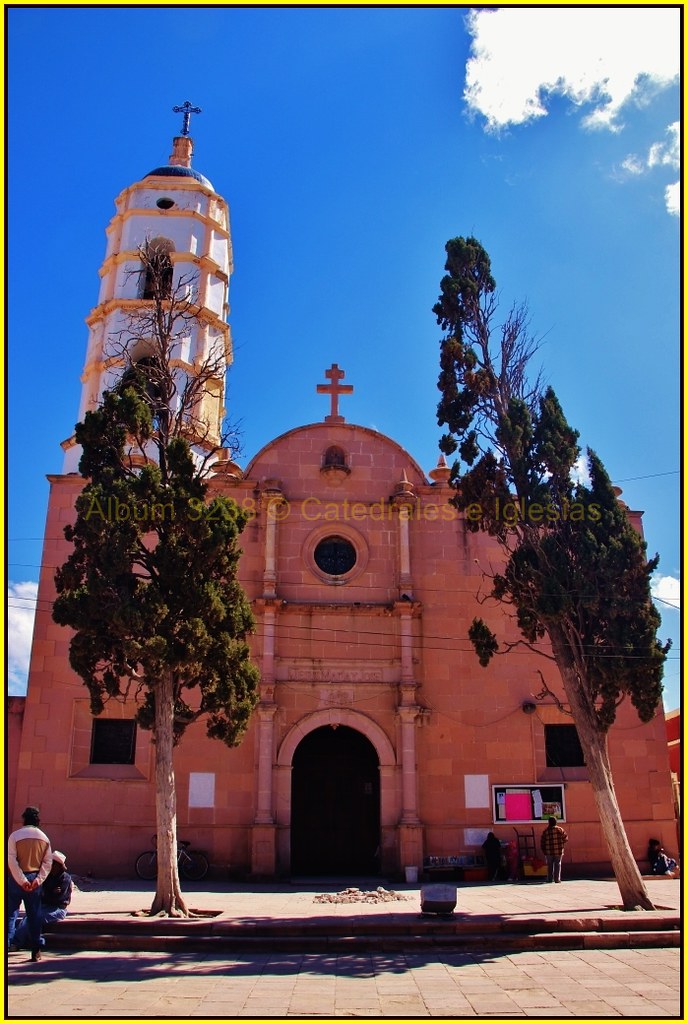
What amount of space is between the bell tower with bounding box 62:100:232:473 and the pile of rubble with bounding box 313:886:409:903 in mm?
12280

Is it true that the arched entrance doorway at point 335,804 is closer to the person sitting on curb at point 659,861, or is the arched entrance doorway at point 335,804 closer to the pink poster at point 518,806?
the pink poster at point 518,806

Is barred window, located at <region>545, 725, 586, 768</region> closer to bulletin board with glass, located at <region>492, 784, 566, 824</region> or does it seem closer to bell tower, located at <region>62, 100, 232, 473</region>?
bulletin board with glass, located at <region>492, 784, 566, 824</region>

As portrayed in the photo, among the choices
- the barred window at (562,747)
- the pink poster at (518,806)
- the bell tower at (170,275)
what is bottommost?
the pink poster at (518,806)

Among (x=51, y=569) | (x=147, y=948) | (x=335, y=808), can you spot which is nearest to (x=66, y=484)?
(x=51, y=569)

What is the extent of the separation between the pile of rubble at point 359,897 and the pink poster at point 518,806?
14.2ft

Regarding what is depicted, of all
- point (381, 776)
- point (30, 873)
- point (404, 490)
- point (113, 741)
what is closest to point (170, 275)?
point (404, 490)

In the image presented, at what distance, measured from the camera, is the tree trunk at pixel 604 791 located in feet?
36.6

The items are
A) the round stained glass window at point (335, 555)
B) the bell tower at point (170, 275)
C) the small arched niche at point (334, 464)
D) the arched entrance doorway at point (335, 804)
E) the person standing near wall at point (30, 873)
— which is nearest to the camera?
the person standing near wall at point (30, 873)

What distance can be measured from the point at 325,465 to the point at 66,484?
590cm

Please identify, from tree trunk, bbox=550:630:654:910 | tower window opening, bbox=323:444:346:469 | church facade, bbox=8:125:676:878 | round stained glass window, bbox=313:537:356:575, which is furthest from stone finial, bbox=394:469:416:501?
tree trunk, bbox=550:630:654:910

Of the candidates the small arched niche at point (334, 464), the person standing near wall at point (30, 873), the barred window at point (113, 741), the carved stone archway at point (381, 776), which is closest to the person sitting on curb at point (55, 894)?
the person standing near wall at point (30, 873)

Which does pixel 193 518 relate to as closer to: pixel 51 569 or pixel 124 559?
pixel 124 559

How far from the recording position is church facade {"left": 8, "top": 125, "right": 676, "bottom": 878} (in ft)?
53.0

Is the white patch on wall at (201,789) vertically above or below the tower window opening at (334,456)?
below
